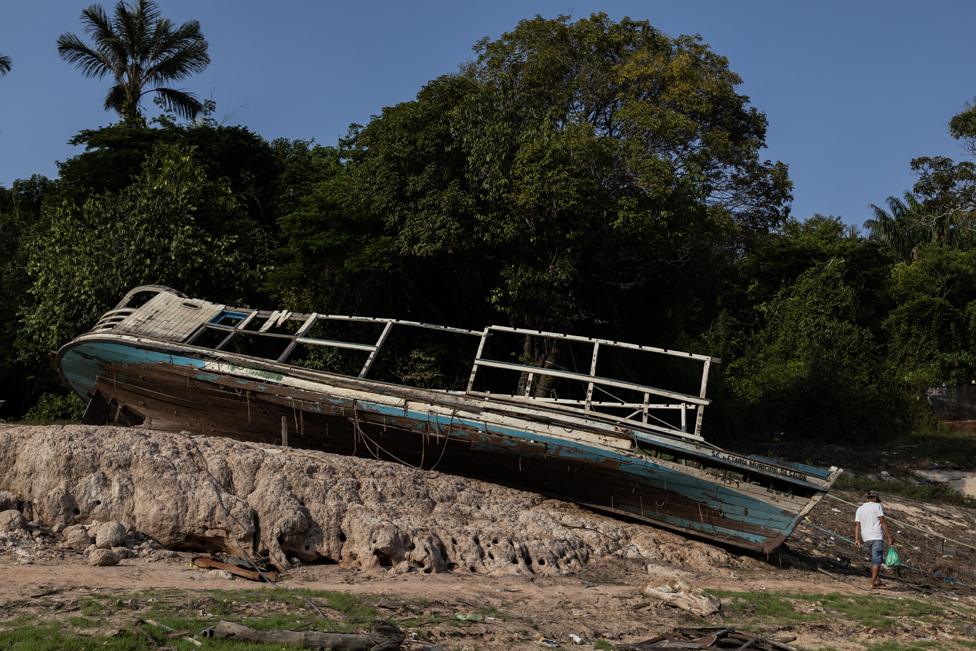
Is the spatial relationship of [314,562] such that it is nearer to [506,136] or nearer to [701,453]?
[701,453]

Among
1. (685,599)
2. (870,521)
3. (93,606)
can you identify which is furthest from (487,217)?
(93,606)

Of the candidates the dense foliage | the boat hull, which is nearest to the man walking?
the boat hull

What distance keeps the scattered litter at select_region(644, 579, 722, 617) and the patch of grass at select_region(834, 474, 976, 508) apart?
11.1 meters

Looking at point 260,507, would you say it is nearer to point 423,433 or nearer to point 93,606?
point 93,606

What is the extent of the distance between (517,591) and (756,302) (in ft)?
95.2

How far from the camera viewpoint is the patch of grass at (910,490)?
20.8 m

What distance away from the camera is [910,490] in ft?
69.4

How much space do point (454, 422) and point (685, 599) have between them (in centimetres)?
510

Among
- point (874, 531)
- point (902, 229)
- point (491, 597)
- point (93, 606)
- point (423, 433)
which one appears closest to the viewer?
point (93, 606)

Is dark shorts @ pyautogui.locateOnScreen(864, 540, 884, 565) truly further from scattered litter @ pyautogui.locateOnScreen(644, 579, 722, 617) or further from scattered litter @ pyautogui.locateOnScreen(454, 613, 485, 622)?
scattered litter @ pyautogui.locateOnScreen(454, 613, 485, 622)

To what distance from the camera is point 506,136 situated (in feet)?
69.5

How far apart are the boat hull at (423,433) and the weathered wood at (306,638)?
6648mm

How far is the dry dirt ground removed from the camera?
830cm

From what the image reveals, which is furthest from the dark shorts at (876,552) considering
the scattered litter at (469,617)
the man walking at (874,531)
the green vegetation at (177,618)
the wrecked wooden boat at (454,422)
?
the green vegetation at (177,618)
